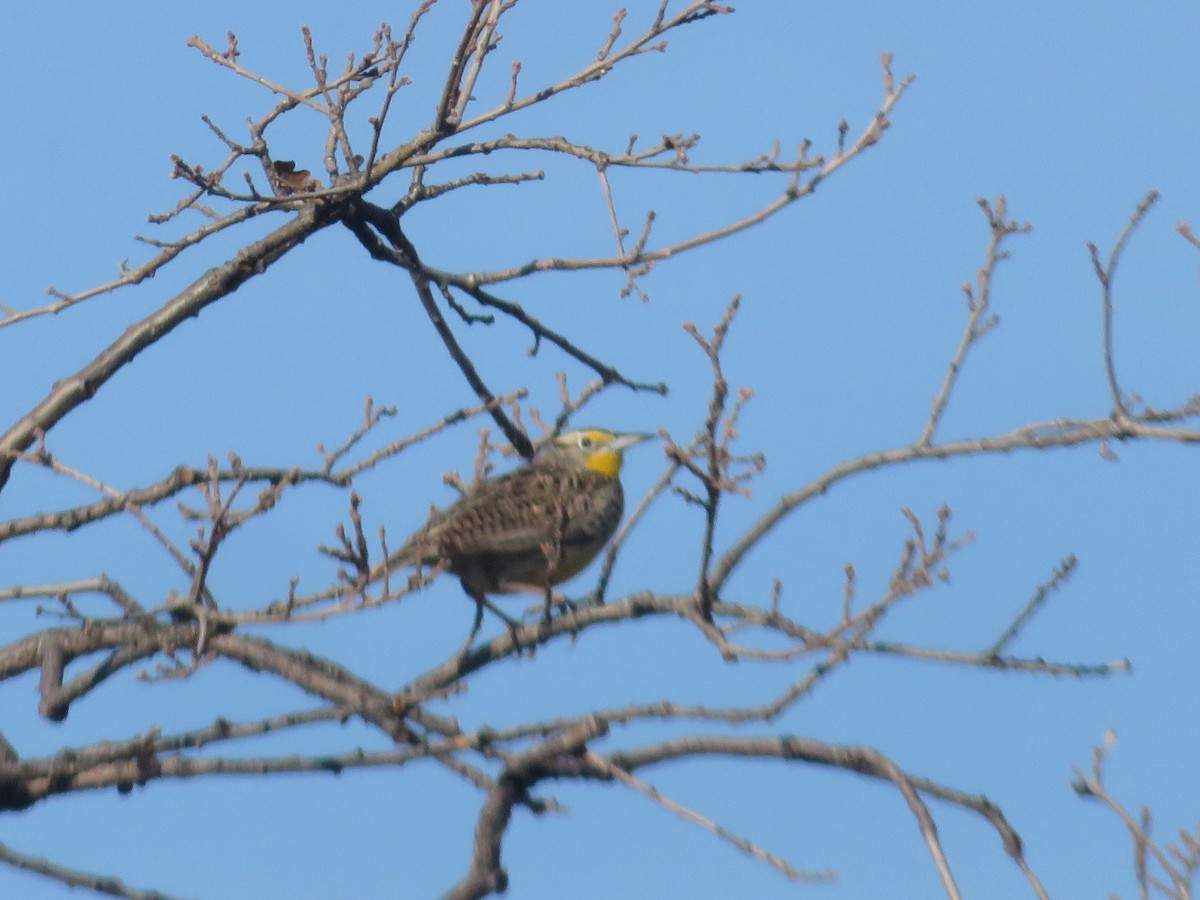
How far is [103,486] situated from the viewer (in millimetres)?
7691

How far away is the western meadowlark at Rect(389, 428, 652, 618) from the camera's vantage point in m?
8.95

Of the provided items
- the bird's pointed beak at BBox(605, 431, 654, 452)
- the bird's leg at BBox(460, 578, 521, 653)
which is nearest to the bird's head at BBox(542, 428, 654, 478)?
the bird's pointed beak at BBox(605, 431, 654, 452)

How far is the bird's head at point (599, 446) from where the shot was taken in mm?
11594

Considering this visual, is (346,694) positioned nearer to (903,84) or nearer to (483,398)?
(483,398)

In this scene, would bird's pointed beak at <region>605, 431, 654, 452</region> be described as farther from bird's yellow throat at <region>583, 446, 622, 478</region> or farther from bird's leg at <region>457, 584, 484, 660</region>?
bird's leg at <region>457, 584, 484, 660</region>

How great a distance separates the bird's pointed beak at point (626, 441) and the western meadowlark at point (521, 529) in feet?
3.09

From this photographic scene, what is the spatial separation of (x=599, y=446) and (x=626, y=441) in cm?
19

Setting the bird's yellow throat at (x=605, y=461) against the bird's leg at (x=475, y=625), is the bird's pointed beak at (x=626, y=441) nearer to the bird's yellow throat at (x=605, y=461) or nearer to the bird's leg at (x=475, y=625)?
the bird's yellow throat at (x=605, y=461)

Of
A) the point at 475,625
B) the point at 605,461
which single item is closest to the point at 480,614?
the point at 475,625

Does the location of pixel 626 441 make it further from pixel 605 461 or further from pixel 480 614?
pixel 480 614

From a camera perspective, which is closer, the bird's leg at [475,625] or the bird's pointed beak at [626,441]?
the bird's leg at [475,625]

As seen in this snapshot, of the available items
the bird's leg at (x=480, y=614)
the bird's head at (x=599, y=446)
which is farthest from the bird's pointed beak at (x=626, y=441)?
the bird's leg at (x=480, y=614)

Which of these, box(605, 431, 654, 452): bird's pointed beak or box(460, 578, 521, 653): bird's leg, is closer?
box(460, 578, 521, 653): bird's leg

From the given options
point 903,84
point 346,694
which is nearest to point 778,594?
point 346,694
